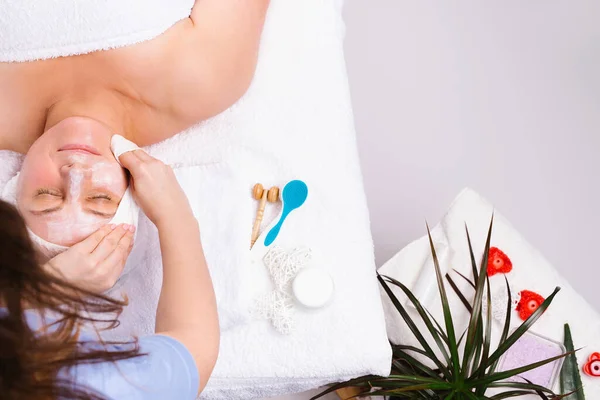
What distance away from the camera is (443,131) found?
1913 mm

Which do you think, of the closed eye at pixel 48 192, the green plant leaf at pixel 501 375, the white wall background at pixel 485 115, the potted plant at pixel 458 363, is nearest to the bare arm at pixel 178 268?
the closed eye at pixel 48 192

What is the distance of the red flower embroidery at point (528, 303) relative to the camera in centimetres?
136

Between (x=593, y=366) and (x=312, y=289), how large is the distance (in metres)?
0.66

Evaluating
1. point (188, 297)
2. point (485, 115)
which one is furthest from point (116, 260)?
point (485, 115)

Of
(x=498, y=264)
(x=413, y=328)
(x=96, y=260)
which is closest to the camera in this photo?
(x=96, y=260)

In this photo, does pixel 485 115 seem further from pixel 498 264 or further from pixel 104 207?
pixel 104 207

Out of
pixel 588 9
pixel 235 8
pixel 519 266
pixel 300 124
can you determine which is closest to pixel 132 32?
pixel 235 8

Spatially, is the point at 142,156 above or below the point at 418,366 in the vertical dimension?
above

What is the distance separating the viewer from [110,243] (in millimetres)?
965

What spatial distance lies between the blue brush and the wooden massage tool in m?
0.02

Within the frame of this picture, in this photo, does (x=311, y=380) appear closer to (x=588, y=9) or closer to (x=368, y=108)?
(x=368, y=108)

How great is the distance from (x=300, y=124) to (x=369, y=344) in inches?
17.6

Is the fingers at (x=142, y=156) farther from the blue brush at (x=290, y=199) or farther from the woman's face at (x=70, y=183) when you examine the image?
the blue brush at (x=290, y=199)

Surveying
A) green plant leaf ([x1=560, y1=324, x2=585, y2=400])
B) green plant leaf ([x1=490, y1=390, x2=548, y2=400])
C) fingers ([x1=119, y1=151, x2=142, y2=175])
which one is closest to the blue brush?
fingers ([x1=119, y1=151, x2=142, y2=175])
